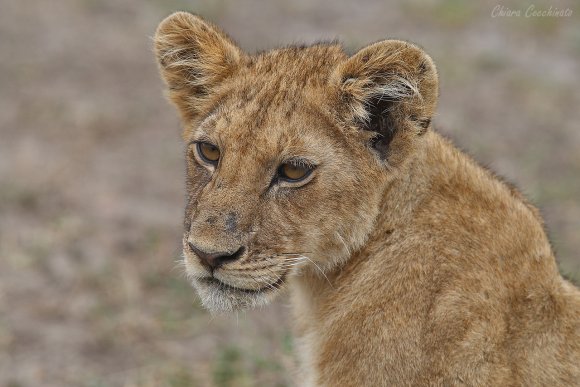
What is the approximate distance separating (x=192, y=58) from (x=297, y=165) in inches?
42.8

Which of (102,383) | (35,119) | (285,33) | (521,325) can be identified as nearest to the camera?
(521,325)

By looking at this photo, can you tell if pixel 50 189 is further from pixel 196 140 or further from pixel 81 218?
pixel 196 140

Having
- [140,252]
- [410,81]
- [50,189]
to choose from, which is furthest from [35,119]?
[410,81]

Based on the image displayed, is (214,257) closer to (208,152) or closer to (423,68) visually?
(208,152)

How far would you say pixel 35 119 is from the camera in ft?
35.4

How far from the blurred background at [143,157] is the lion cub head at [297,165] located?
4.16 ft

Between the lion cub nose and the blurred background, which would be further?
the blurred background

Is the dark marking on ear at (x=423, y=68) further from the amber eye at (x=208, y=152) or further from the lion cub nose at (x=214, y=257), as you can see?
the lion cub nose at (x=214, y=257)

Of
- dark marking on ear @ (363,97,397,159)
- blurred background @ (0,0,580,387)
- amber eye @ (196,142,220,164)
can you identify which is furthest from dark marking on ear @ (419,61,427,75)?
blurred background @ (0,0,580,387)

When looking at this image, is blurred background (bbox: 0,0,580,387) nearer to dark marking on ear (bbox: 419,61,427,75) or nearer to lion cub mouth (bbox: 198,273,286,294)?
dark marking on ear (bbox: 419,61,427,75)

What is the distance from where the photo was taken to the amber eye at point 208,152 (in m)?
4.77

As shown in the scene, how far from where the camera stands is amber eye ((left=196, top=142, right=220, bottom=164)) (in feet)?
15.7

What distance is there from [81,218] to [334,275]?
458cm

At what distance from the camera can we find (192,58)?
530cm
